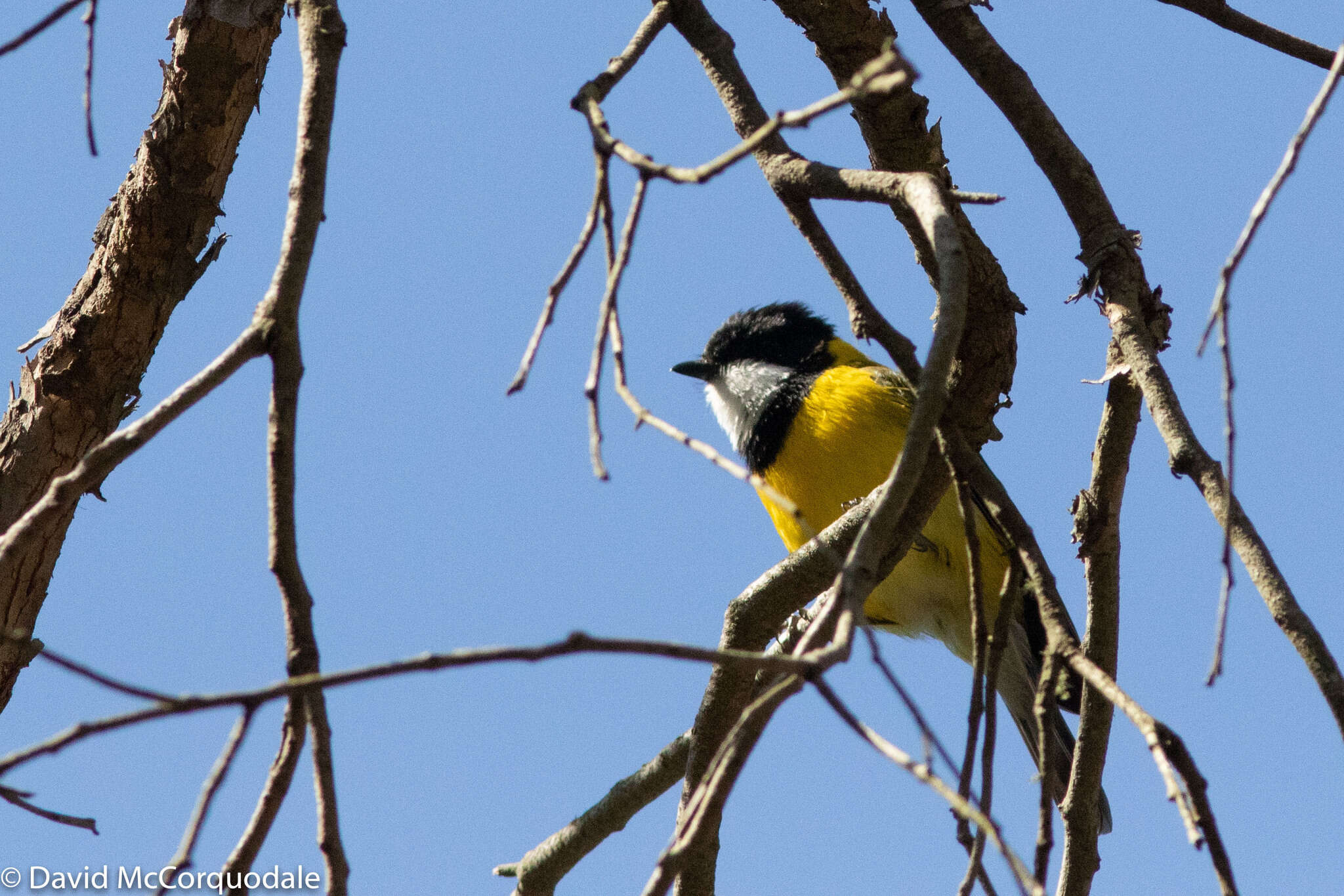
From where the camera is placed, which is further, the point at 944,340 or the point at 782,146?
the point at 782,146

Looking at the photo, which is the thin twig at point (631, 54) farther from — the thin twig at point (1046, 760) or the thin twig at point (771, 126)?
the thin twig at point (1046, 760)

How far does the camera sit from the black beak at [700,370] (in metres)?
6.01

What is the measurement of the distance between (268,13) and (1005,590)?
7.70 ft

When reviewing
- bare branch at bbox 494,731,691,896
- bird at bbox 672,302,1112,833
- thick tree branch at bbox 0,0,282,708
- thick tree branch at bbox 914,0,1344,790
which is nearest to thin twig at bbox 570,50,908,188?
thick tree branch at bbox 914,0,1344,790

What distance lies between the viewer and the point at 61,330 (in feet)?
11.1

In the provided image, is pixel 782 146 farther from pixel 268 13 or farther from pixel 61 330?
pixel 61 330

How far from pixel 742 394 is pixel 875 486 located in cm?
107

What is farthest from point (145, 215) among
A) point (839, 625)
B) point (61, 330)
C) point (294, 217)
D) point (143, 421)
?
point (839, 625)

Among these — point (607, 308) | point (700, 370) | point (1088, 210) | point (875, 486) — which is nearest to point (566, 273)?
point (607, 308)

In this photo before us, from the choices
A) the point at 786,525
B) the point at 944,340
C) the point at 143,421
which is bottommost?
the point at 944,340

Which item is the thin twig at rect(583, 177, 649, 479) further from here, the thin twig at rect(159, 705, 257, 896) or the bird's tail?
the bird's tail

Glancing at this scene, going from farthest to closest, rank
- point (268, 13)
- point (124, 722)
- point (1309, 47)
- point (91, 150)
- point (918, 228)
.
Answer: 1. point (268, 13)
2. point (918, 228)
3. point (1309, 47)
4. point (91, 150)
5. point (124, 722)

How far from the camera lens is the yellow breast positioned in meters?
4.75

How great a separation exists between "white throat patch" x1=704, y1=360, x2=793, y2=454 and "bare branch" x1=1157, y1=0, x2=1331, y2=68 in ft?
9.17
